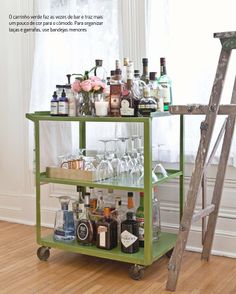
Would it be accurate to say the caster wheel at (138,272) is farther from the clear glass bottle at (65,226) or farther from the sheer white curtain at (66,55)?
the sheer white curtain at (66,55)

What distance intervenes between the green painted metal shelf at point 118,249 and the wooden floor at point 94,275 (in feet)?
0.32

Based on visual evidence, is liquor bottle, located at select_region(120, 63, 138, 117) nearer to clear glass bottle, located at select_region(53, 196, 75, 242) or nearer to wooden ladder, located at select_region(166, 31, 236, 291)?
wooden ladder, located at select_region(166, 31, 236, 291)

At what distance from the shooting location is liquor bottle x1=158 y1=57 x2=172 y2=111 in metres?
2.67

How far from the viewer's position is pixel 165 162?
299 cm

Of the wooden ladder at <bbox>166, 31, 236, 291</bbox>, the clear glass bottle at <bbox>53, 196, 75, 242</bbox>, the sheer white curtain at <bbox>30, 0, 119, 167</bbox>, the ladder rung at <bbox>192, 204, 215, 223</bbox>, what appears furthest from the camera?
the sheer white curtain at <bbox>30, 0, 119, 167</bbox>

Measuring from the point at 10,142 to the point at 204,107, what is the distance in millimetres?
1836

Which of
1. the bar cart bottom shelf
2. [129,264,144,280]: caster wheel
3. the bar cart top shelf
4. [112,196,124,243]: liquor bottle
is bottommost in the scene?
[129,264,144,280]: caster wheel

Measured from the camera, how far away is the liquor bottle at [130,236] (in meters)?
2.54

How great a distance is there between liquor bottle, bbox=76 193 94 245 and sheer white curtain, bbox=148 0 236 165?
23.3 inches

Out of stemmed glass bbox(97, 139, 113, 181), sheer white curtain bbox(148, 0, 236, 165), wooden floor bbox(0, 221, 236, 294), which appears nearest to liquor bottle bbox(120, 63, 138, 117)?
stemmed glass bbox(97, 139, 113, 181)

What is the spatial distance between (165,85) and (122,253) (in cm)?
91

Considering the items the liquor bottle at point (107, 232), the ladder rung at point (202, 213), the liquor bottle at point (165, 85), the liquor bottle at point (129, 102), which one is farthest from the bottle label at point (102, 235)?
the liquor bottle at point (165, 85)

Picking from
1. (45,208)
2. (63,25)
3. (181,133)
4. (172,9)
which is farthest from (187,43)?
(45,208)

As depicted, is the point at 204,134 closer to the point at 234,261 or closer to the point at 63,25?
the point at 234,261
